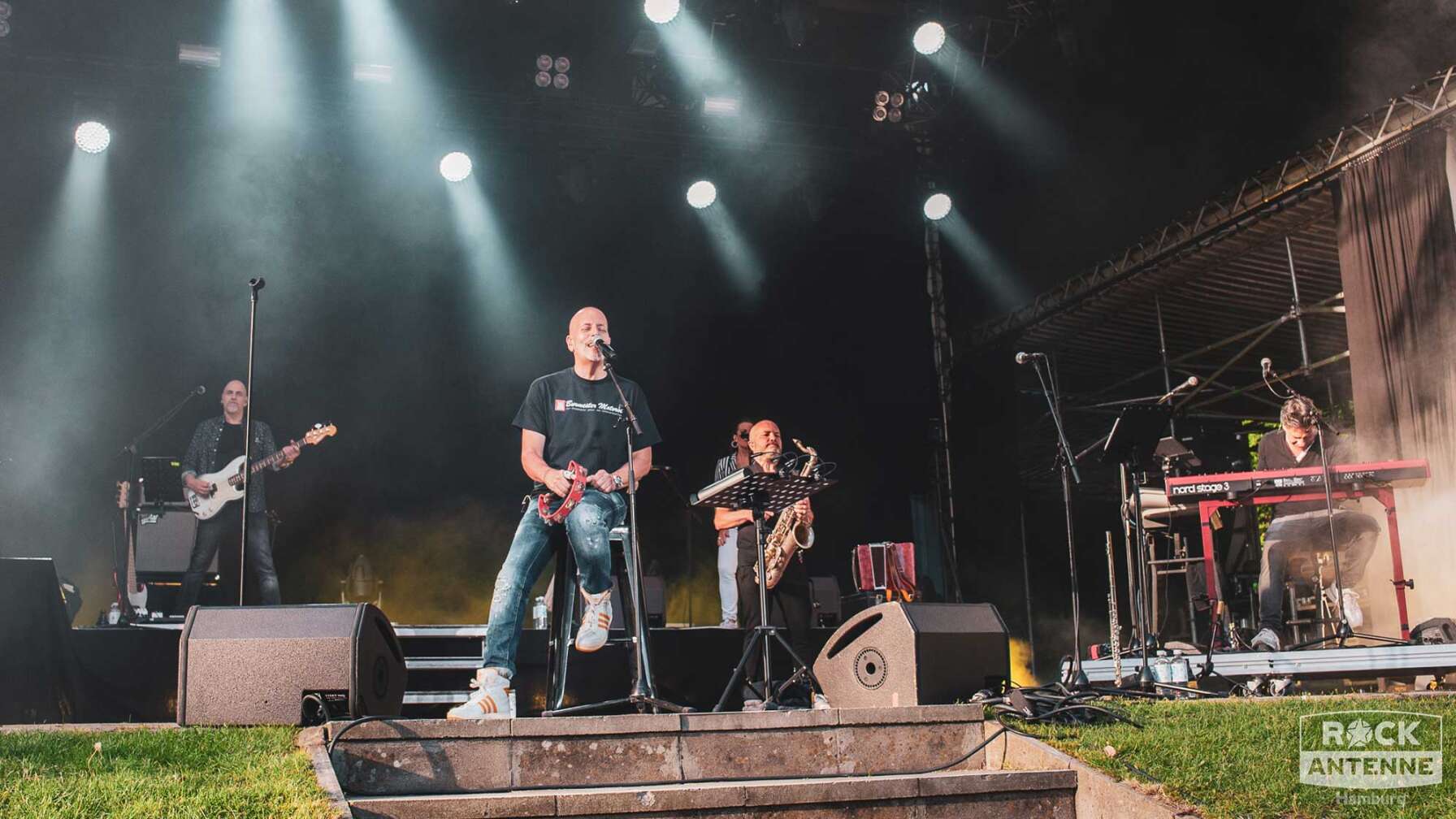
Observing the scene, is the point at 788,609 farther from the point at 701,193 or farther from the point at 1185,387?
the point at 701,193

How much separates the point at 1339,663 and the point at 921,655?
247 cm

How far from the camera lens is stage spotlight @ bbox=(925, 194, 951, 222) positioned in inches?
463

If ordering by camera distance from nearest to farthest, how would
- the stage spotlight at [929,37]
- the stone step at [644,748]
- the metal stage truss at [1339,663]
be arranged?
the stone step at [644,748] → the metal stage truss at [1339,663] → the stage spotlight at [929,37]

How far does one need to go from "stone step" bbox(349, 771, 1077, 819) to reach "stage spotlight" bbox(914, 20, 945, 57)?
8223 millimetres

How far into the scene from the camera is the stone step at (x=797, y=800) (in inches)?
118

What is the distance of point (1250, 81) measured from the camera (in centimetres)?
950

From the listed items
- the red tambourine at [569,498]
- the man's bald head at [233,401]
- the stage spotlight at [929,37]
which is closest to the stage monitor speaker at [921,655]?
the red tambourine at [569,498]

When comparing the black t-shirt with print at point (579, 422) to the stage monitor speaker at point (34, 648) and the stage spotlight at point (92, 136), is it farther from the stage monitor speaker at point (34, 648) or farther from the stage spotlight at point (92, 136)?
the stage spotlight at point (92, 136)

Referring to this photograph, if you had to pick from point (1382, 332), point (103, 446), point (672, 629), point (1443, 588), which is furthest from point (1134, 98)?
point (103, 446)

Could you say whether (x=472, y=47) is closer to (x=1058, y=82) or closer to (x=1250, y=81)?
(x=1058, y=82)

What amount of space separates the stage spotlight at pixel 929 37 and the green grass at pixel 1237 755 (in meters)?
7.44

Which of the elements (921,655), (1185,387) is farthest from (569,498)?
(1185,387)

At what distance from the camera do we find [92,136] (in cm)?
1002

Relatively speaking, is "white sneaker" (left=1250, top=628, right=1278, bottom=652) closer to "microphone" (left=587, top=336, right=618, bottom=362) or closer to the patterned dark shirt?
"microphone" (left=587, top=336, right=618, bottom=362)
